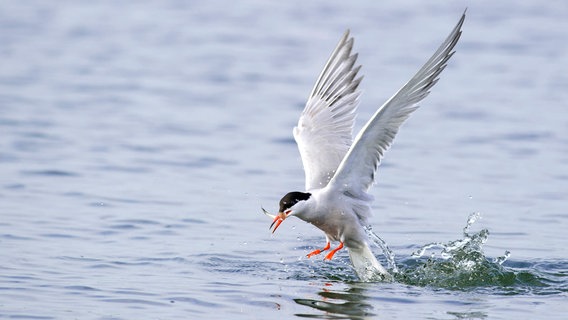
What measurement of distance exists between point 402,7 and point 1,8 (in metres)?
7.36

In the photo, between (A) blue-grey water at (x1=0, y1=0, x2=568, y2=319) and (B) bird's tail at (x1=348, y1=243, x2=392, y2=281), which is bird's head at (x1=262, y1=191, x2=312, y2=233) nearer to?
(A) blue-grey water at (x1=0, y1=0, x2=568, y2=319)

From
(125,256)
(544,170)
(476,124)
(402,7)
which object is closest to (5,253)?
(125,256)

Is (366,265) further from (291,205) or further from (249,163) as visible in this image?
(249,163)

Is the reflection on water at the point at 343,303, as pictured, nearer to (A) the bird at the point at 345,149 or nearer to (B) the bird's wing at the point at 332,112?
(A) the bird at the point at 345,149

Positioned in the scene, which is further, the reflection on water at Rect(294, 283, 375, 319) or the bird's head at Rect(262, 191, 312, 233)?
the bird's head at Rect(262, 191, 312, 233)

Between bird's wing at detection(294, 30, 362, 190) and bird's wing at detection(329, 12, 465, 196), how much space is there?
0.64 metres

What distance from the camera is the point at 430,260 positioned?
8344mm

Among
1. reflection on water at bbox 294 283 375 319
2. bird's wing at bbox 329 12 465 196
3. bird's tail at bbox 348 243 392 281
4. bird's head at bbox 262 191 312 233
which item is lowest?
reflection on water at bbox 294 283 375 319

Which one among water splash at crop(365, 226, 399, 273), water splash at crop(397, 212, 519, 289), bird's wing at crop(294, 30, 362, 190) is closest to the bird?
bird's wing at crop(294, 30, 362, 190)

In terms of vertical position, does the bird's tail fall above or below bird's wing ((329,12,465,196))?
below

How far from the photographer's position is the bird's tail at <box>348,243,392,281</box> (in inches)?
314

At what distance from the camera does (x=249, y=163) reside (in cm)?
A: 1158

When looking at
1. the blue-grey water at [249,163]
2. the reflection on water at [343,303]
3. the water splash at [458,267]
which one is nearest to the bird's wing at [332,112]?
the blue-grey water at [249,163]

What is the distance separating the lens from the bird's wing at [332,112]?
8492 mm
